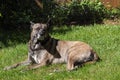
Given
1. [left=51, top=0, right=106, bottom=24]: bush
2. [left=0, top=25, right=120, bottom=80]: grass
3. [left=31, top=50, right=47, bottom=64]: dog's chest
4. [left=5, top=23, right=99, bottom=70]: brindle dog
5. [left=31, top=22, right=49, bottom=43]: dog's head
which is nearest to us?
[left=0, top=25, right=120, bottom=80]: grass

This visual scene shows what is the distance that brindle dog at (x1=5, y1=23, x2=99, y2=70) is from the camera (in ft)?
27.6

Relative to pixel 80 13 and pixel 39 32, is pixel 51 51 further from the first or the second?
pixel 80 13

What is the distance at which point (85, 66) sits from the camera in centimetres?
824

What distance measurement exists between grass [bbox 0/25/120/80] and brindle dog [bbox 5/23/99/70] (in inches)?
7.1

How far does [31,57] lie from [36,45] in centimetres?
34

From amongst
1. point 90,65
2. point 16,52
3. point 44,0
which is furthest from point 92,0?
point 90,65

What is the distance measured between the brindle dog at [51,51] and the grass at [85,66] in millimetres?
181

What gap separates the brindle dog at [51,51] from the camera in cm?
841

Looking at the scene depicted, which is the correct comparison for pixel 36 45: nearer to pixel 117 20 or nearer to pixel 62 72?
pixel 62 72

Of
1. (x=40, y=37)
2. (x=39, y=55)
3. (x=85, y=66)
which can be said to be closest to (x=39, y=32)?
(x=40, y=37)

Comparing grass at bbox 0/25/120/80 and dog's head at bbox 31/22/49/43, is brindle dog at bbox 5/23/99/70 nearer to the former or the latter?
dog's head at bbox 31/22/49/43

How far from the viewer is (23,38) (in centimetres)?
1127

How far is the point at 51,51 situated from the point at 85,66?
105cm

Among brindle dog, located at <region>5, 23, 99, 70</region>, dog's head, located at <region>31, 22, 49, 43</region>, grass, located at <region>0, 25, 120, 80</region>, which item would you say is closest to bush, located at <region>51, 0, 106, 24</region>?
grass, located at <region>0, 25, 120, 80</region>
